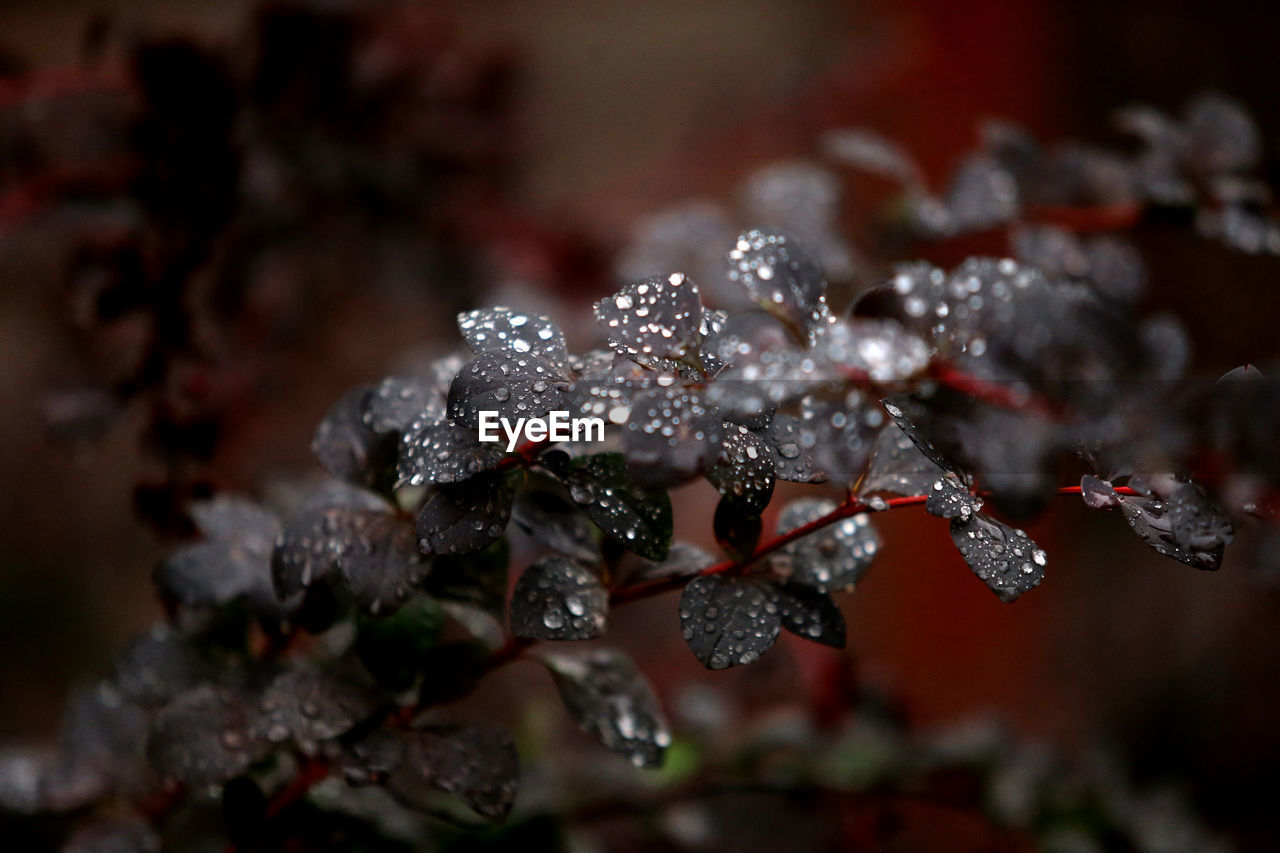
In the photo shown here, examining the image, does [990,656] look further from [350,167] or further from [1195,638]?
[350,167]

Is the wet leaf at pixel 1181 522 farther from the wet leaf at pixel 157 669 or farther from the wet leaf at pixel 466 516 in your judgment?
the wet leaf at pixel 157 669

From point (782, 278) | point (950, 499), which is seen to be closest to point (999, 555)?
point (950, 499)

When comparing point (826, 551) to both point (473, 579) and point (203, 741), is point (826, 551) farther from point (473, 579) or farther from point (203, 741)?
point (203, 741)

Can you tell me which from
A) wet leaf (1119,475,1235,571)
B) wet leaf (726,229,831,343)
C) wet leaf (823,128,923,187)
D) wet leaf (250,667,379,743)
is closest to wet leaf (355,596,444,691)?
wet leaf (250,667,379,743)

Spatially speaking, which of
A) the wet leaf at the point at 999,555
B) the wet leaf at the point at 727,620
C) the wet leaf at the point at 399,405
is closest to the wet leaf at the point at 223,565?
the wet leaf at the point at 399,405

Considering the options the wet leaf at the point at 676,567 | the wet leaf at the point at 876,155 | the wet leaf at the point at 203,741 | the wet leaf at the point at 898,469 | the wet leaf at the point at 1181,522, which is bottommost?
the wet leaf at the point at 203,741

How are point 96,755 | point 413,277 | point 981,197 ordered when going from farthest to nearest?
point 413,277 → point 981,197 → point 96,755
